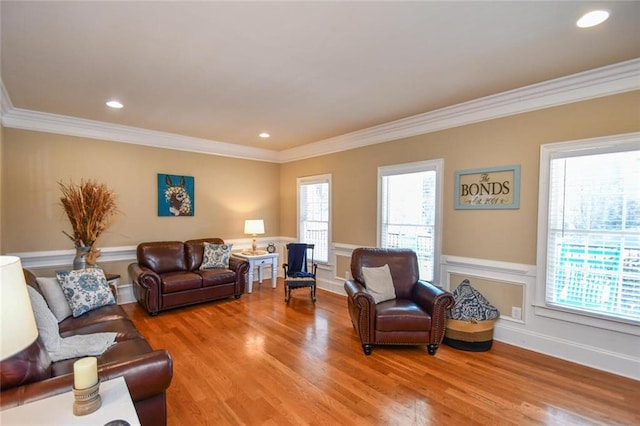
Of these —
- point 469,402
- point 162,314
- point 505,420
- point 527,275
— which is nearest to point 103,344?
point 162,314

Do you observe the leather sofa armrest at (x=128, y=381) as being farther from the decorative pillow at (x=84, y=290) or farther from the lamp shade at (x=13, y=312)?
the decorative pillow at (x=84, y=290)

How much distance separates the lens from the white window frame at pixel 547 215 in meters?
2.60

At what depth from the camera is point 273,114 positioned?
3.87m

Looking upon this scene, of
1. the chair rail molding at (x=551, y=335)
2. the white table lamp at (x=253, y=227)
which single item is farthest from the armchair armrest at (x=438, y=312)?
the white table lamp at (x=253, y=227)

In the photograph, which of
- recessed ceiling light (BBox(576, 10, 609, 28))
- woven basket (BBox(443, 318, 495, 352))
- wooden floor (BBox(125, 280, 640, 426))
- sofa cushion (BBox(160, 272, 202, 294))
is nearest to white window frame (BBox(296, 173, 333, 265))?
wooden floor (BBox(125, 280, 640, 426))

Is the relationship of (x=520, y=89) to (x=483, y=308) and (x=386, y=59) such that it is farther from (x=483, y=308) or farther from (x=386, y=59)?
(x=483, y=308)

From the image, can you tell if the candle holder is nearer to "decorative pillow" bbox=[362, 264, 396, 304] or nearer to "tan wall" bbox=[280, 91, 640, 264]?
"decorative pillow" bbox=[362, 264, 396, 304]

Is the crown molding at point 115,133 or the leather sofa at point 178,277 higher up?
the crown molding at point 115,133

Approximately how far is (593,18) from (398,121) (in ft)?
7.71

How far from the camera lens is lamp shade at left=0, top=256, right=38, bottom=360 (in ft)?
2.73

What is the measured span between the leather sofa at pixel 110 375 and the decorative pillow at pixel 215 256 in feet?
8.20

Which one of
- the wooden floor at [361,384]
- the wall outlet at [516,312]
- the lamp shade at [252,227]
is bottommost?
the wooden floor at [361,384]

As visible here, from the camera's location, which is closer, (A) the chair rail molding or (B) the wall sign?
(A) the chair rail molding

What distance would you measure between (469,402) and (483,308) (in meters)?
1.17
